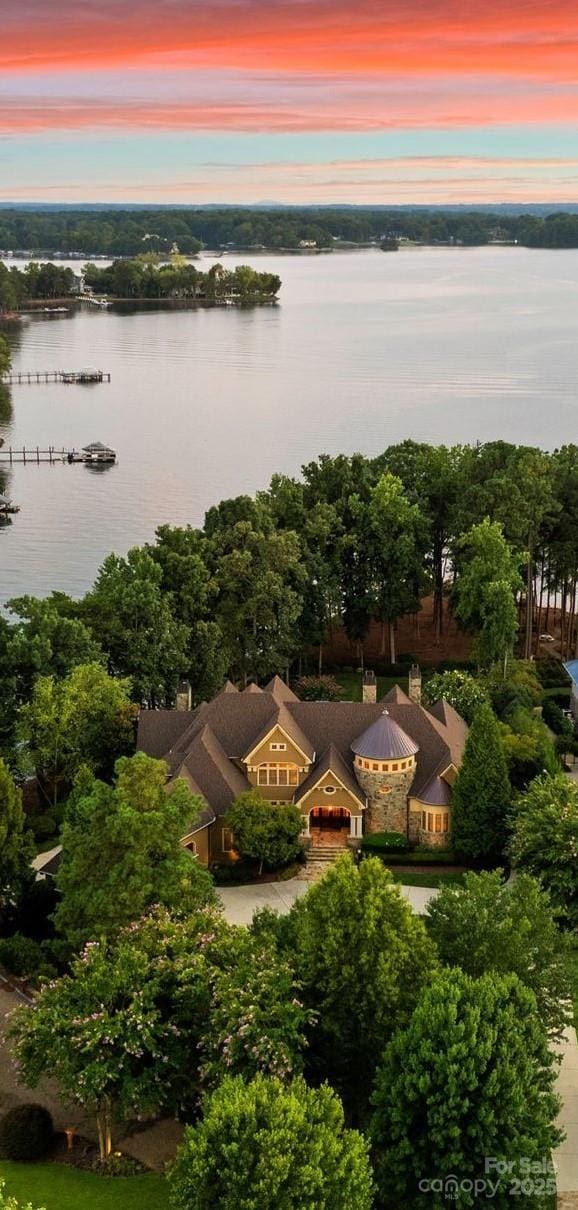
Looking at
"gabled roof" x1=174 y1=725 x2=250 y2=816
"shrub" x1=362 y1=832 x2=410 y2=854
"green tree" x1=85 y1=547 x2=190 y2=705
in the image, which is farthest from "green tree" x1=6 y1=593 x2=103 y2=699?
"shrub" x1=362 y1=832 x2=410 y2=854

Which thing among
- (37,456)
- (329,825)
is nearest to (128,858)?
(329,825)

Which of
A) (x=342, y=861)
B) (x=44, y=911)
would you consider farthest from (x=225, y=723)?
(x=342, y=861)

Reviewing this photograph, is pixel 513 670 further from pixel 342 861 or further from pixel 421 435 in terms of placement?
pixel 421 435

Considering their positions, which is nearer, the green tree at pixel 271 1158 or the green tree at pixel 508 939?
the green tree at pixel 271 1158

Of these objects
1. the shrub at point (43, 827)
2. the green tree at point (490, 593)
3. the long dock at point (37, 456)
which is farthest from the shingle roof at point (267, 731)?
the long dock at point (37, 456)

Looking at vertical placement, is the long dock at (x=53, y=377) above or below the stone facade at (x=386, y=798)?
above

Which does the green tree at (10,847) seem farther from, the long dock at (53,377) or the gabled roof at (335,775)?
the long dock at (53,377)
